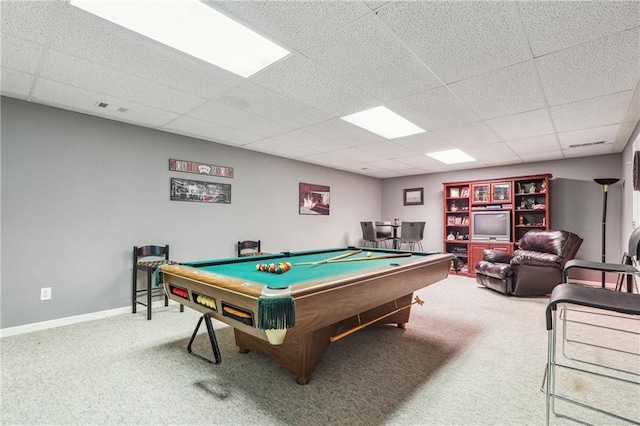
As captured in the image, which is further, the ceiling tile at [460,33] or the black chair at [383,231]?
the black chair at [383,231]

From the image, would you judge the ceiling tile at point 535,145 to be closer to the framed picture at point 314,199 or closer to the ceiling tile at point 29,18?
the framed picture at point 314,199

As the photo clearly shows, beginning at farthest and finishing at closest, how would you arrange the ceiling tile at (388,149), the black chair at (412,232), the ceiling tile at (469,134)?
the black chair at (412,232) < the ceiling tile at (388,149) < the ceiling tile at (469,134)

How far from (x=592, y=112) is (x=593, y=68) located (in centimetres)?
121

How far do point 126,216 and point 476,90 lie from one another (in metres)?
3.98

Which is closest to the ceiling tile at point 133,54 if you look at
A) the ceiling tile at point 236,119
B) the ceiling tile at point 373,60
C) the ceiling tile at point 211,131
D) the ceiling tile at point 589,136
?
the ceiling tile at point 236,119

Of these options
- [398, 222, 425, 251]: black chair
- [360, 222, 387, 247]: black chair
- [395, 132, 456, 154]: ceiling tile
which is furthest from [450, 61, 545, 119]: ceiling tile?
[360, 222, 387, 247]: black chair

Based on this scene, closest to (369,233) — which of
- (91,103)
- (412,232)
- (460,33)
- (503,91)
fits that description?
(412,232)

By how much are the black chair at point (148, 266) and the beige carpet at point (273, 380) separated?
43cm

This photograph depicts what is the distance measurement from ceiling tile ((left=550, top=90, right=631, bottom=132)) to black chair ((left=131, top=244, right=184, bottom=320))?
15.1 ft

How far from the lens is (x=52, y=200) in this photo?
318 cm

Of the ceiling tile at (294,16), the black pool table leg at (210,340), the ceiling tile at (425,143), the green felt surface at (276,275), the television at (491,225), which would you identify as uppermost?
the ceiling tile at (294,16)

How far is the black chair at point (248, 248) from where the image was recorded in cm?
473

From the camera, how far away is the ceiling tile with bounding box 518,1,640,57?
1.65 meters

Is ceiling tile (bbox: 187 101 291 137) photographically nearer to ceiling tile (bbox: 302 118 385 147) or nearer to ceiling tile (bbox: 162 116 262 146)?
ceiling tile (bbox: 162 116 262 146)
